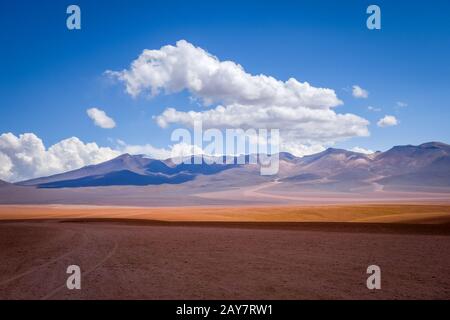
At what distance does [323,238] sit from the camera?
791 inches

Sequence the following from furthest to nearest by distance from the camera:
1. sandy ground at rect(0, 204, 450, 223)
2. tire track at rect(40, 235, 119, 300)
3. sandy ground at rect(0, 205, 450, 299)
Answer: sandy ground at rect(0, 204, 450, 223) < sandy ground at rect(0, 205, 450, 299) < tire track at rect(40, 235, 119, 300)

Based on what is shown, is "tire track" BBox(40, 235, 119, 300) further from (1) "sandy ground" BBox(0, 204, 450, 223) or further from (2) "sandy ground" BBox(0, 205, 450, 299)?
(1) "sandy ground" BBox(0, 204, 450, 223)

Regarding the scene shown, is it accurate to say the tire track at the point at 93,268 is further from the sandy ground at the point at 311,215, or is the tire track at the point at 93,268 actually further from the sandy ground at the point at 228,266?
the sandy ground at the point at 311,215

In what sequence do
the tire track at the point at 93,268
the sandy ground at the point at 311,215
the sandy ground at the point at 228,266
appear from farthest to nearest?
the sandy ground at the point at 311,215 → the sandy ground at the point at 228,266 → the tire track at the point at 93,268

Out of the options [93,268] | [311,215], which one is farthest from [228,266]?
[311,215]

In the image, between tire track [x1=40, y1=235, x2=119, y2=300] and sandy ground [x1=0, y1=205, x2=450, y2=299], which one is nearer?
tire track [x1=40, y1=235, x2=119, y2=300]

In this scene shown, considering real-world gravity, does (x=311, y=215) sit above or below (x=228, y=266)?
below

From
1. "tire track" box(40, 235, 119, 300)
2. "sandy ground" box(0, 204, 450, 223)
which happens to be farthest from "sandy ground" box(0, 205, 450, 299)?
"sandy ground" box(0, 204, 450, 223)

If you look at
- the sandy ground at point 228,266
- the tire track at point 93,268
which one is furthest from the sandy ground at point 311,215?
the tire track at point 93,268

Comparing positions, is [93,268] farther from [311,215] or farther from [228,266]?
[311,215]

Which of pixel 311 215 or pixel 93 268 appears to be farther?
pixel 311 215

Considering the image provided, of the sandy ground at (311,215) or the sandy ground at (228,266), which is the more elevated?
the sandy ground at (228,266)
